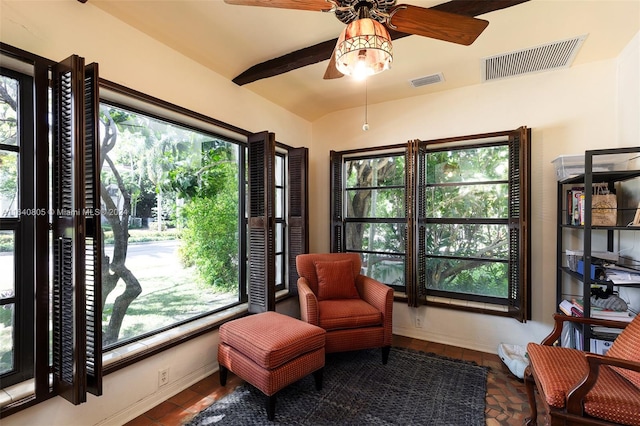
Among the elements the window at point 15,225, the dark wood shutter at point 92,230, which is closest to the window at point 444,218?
the dark wood shutter at point 92,230

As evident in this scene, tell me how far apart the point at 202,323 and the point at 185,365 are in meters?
0.32

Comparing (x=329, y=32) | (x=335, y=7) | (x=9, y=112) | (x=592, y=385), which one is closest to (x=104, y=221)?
(x=9, y=112)

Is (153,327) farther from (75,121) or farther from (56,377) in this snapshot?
(75,121)

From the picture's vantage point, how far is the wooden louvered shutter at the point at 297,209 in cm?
336

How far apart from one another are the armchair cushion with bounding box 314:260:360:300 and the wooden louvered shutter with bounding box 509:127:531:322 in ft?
4.69

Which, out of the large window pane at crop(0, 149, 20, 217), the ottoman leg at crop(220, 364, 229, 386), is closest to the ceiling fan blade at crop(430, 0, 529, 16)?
the large window pane at crop(0, 149, 20, 217)

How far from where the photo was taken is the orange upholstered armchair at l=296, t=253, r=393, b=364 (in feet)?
8.16

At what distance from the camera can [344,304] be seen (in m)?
2.71

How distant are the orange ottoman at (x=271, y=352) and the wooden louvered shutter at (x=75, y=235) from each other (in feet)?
2.68

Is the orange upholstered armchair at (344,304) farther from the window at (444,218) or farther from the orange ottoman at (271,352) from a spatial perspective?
the window at (444,218)

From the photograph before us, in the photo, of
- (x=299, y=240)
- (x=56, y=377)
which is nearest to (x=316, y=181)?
(x=299, y=240)

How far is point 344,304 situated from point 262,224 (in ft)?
3.39

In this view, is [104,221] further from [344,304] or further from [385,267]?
[385,267]

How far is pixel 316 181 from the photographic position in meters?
3.81
